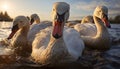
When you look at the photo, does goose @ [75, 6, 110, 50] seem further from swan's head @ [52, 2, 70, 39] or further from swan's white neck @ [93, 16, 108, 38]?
swan's head @ [52, 2, 70, 39]

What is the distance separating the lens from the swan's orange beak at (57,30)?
7159mm

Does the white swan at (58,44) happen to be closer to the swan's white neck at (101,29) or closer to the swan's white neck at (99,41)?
the swan's white neck at (99,41)

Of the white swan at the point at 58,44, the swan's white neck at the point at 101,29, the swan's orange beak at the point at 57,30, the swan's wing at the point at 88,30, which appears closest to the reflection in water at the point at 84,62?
the white swan at the point at 58,44

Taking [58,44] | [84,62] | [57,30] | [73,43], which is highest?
[57,30]

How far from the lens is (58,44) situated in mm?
7992

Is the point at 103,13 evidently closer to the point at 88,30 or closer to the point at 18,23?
the point at 88,30

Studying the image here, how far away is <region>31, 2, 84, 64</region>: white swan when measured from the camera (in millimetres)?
7352

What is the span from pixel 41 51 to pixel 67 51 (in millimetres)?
828

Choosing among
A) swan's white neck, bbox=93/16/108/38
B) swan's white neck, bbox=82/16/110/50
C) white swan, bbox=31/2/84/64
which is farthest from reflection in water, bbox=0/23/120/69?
swan's white neck, bbox=93/16/108/38

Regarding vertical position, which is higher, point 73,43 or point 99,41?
point 73,43

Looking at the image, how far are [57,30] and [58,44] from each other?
0.87 metres

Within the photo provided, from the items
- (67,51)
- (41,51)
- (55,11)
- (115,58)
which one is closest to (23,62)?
(41,51)

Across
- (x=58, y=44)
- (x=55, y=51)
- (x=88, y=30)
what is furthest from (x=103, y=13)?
(x=55, y=51)

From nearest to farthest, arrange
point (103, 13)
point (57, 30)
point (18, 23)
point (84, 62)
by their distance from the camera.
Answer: point (57, 30) < point (84, 62) < point (103, 13) < point (18, 23)
